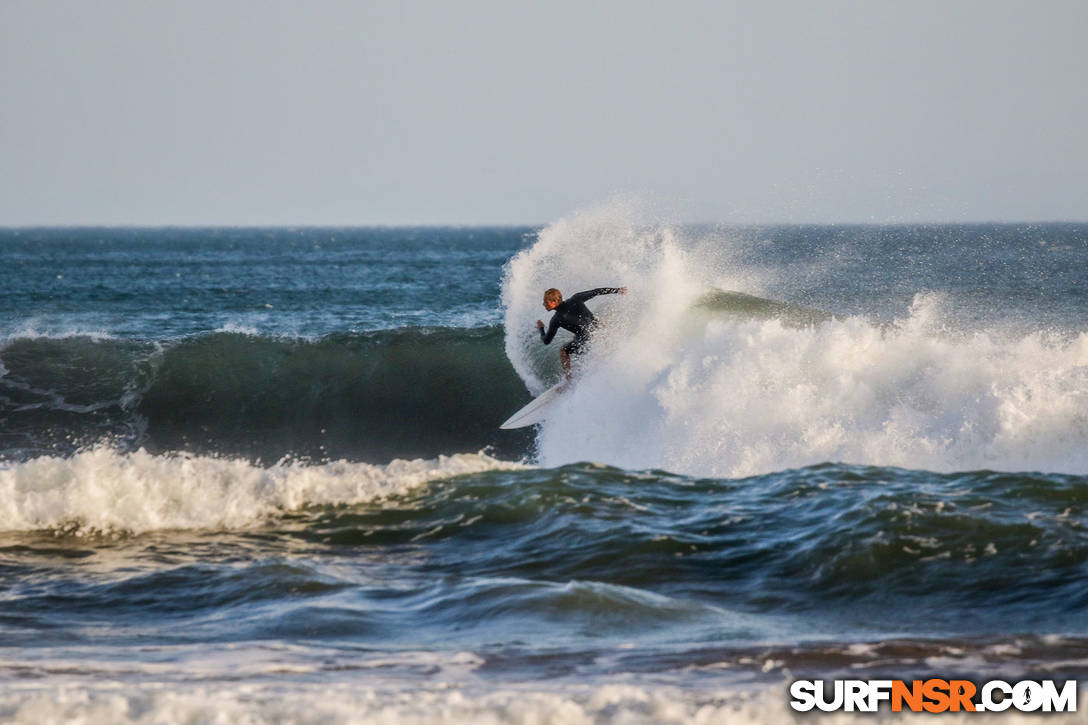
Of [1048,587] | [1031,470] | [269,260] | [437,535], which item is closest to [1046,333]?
[1031,470]

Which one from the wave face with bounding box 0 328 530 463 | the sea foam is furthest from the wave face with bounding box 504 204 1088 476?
the sea foam

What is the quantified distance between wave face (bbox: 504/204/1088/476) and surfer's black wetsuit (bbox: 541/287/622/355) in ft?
1.29

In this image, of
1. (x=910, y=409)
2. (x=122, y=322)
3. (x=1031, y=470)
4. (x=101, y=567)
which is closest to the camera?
(x=101, y=567)

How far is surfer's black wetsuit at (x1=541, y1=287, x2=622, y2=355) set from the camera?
15328 mm

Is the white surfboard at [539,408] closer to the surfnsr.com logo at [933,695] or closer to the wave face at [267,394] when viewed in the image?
the wave face at [267,394]

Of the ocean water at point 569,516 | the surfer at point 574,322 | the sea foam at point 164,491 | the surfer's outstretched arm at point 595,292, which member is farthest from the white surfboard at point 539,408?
the sea foam at point 164,491

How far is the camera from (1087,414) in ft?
39.8

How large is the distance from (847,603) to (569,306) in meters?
8.23

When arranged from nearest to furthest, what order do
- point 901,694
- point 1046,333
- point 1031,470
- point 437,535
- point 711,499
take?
point 901,694, point 437,535, point 711,499, point 1031,470, point 1046,333

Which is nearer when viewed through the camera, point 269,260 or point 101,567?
point 101,567

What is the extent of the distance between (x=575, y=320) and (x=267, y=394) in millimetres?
7332

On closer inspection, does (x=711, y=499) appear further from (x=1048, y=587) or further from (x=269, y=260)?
(x=269, y=260)

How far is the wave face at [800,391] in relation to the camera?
12430mm

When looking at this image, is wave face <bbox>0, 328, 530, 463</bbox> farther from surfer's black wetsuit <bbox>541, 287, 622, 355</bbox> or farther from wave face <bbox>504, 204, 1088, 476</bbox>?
wave face <bbox>504, 204, 1088, 476</bbox>
